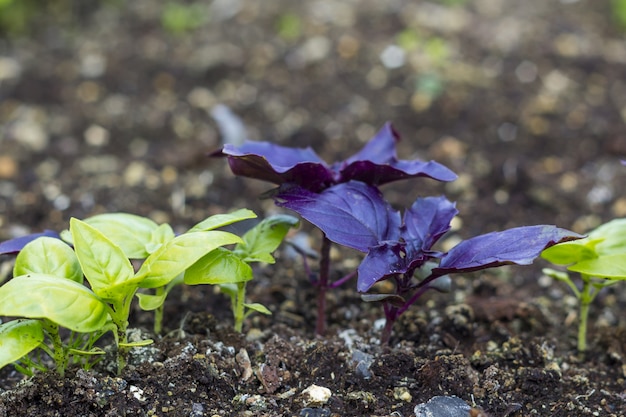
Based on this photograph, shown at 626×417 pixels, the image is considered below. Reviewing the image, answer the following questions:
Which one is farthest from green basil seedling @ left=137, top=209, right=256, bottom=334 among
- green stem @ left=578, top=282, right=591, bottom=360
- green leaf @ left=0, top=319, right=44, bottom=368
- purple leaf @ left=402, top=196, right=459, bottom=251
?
green stem @ left=578, top=282, right=591, bottom=360

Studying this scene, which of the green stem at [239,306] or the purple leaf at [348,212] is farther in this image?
the green stem at [239,306]

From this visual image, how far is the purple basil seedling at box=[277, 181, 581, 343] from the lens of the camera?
5.02ft

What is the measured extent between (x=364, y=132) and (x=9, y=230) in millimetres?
1681

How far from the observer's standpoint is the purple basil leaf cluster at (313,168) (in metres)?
1.67

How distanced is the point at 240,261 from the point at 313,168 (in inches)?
11.4

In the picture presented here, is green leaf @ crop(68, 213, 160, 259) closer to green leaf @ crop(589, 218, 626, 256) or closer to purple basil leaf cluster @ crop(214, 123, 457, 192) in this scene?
purple basil leaf cluster @ crop(214, 123, 457, 192)

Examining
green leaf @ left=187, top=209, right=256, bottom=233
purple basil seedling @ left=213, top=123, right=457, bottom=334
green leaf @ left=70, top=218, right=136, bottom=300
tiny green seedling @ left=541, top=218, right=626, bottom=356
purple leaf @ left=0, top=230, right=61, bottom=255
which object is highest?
purple basil seedling @ left=213, top=123, right=457, bottom=334

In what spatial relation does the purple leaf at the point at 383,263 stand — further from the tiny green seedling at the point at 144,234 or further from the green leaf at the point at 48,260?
the green leaf at the point at 48,260

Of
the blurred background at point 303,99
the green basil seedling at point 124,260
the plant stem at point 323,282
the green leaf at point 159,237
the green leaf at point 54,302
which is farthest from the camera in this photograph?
the blurred background at point 303,99

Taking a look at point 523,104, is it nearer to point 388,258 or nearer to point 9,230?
point 388,258

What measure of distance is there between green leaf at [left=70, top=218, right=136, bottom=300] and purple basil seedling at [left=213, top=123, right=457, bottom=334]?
34cm

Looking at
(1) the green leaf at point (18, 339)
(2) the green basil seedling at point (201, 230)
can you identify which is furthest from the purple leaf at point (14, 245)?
(2) the green basil seedling at point (201, 230)

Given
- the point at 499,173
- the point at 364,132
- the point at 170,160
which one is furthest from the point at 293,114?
the point at 499,173

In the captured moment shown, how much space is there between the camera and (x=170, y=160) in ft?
10.4
